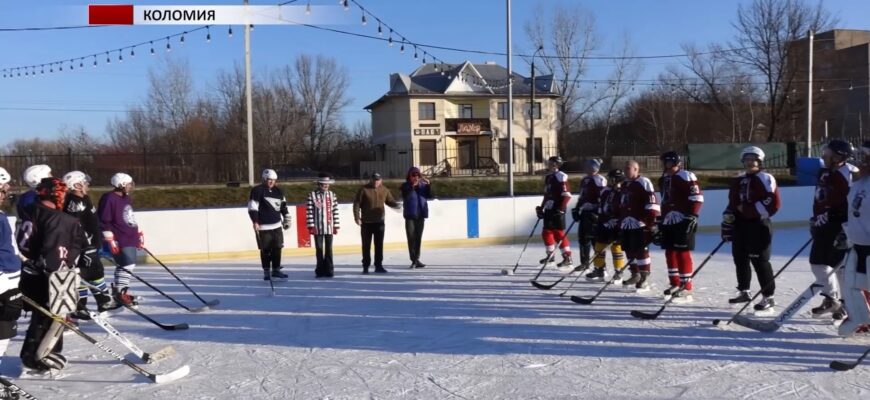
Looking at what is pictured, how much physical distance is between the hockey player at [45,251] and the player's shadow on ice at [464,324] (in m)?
1.10

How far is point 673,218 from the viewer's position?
21.7 feet

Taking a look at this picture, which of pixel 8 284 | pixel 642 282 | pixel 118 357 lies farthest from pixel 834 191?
pixel 8 284

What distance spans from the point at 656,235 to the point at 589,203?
1.65 metres

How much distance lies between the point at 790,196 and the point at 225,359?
45.0 feet

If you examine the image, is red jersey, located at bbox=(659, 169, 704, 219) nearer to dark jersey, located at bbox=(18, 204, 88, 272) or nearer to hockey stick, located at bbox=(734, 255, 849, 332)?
hockey stick, located at bbox=(734, 255, 849, 332)

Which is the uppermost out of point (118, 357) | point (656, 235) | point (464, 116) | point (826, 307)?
point (464, 116)

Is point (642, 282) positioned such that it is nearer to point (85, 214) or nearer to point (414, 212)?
point (414, 212)

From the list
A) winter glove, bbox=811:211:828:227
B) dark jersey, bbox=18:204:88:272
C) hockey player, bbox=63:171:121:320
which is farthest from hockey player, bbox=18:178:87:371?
winter glove, bbox=811:211:828:227

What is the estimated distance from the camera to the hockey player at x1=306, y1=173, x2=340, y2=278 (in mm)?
8930

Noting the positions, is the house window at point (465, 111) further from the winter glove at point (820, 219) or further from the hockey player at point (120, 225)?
the winter glove at point (820, 219)

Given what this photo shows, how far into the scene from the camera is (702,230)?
47.0ft

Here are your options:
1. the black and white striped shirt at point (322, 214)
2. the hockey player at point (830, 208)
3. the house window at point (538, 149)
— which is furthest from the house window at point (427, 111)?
the hockey player at point (830, 208)

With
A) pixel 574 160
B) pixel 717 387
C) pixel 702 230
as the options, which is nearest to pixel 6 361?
pixel 717 387

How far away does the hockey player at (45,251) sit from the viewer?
14.1 feet
